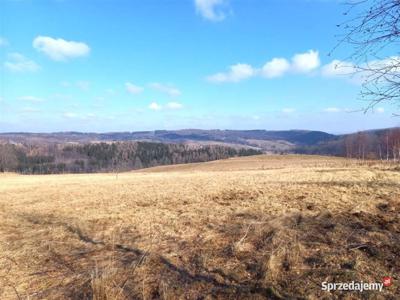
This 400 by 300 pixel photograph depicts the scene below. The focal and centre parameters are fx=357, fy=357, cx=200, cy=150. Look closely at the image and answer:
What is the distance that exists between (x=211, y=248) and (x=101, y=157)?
184 meters

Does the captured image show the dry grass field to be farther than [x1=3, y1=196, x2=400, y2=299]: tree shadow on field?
Yes

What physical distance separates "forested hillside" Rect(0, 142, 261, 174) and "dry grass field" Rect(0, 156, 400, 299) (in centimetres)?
13611

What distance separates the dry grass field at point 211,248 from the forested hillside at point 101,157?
13611cm

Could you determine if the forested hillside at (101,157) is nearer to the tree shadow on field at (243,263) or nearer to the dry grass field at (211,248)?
the dry grass field at (211,248)

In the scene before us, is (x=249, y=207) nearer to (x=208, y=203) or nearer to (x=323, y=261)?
(x=208, y=203)

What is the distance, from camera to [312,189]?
13.2m

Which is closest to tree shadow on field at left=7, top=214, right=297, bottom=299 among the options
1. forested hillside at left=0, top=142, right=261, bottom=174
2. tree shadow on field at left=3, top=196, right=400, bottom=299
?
tree shadow on field at left=3, top=196, right=400, bottom=299

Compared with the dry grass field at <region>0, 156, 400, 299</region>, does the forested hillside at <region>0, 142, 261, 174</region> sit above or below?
below

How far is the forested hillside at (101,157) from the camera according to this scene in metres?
148

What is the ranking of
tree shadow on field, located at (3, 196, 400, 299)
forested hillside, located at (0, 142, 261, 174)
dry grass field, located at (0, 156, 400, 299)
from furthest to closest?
forested hillside, located at (0, 142, 261, 174)
dry grass field, located at (0, 156, 400, 299)
tree shadow on field, located at (3, 196, 400, 299)

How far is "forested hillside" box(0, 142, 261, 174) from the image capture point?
5842 inches

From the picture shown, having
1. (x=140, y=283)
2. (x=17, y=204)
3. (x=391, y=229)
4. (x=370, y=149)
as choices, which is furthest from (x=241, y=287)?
(x=370, y=149)

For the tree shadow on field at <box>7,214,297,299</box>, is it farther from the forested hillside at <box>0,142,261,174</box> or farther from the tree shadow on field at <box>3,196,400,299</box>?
the forested hillside at <box>0,142,261,174</box>

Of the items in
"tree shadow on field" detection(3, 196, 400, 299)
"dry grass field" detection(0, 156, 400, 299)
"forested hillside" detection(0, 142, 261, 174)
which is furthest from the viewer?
"forested hillside" detection(0, 142, 261, 174)
